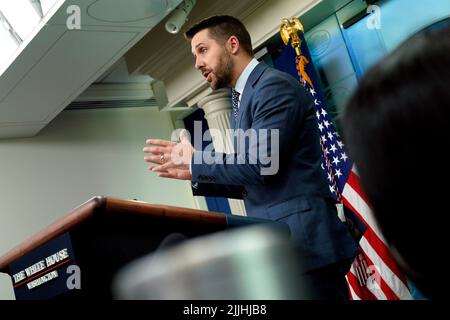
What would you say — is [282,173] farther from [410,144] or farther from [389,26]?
[389,26]

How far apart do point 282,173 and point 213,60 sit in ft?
2.23

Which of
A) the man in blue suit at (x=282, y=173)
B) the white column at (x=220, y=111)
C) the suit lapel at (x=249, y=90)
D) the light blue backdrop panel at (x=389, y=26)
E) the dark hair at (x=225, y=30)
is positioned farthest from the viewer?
the white column at (x=220, y=111)

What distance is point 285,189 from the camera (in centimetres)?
159

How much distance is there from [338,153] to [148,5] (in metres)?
1.73

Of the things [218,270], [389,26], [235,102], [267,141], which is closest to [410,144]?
[218,270]

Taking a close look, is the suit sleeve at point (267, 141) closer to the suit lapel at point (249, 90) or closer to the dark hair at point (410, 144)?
the suit lapel at point (249, 90)

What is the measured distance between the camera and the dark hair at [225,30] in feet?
7.04

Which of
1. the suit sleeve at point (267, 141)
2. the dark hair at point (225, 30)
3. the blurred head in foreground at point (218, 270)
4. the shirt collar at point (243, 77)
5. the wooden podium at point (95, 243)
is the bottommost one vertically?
the blurred head in foreground at point (218, 270)

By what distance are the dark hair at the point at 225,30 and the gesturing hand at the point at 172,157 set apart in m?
0.70

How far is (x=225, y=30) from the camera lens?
2.19 meters

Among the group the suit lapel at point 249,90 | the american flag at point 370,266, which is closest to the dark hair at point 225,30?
the suit lapel at point 249,90

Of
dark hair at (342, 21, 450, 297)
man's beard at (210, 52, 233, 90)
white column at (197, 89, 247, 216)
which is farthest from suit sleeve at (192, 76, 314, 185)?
white column at (197, 89, 247, 216)
